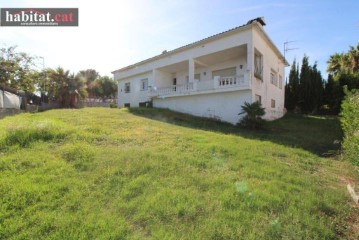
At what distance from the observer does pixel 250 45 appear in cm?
1339

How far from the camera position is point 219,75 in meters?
17.8

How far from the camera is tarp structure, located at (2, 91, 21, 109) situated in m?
15.2

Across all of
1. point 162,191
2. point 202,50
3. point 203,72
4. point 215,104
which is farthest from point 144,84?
point 162,191

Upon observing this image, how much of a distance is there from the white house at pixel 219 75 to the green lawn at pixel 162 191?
23.8 ft

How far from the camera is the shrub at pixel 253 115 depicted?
12.2 meters

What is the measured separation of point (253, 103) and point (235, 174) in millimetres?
8019

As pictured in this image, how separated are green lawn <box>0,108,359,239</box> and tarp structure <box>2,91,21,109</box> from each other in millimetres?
10383

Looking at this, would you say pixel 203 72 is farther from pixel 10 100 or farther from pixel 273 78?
pixel 10 100

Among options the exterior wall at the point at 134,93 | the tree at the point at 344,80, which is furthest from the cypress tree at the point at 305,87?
the exterior wall at the point at 134,93

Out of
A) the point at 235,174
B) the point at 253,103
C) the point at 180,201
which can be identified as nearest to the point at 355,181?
the point at 235,174

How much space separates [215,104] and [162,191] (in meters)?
11.3

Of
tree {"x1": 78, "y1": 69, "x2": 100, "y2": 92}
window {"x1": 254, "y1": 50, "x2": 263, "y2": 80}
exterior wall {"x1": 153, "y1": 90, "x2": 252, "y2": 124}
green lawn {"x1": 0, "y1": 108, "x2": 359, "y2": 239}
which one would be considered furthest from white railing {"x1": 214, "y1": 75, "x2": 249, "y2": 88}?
tree {"x1": 78, "y1": 69, "x2": 100, "y2": 92}

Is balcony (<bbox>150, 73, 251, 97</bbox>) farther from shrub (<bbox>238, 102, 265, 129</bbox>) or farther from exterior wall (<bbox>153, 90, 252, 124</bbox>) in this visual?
shrub (<bbox>238, 102, 265, 129</bbox>)

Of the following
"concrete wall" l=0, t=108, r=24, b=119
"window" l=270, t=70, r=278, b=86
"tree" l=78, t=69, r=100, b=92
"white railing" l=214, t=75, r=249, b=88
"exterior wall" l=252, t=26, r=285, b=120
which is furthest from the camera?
"tree" l=78, t=69, r=100, b=92
